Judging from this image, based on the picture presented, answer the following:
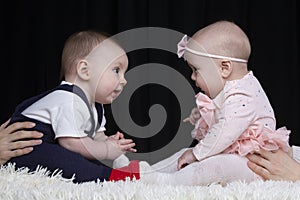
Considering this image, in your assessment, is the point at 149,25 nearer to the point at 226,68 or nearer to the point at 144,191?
the point at 226,68

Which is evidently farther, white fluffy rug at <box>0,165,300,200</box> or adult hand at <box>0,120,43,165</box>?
adult hand at <box>0,120,43,165</box>

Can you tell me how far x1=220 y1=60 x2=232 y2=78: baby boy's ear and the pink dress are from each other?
0.19 ft

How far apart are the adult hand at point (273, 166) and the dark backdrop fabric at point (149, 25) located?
1.07 m

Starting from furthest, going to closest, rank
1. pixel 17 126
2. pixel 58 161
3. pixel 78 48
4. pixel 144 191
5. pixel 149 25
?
pixel 149 25
pixel 78 48
pixel 17 126
pixel 58 161
pixel 144 191

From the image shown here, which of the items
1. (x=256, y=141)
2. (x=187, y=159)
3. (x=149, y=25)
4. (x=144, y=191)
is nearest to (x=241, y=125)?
(x=256, y=141)

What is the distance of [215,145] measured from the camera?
Answer: 153 centimetres

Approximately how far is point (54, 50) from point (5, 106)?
423 mm

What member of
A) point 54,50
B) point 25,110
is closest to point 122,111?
point 54,50

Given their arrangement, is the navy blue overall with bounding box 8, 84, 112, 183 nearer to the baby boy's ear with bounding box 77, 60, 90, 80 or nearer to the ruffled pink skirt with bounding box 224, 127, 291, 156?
the baby boy's ear with bounding box 77, 60, 90, 80

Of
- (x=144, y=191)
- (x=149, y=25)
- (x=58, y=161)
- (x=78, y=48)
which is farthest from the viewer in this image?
(x=149, y=25)

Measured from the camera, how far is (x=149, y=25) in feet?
8.33

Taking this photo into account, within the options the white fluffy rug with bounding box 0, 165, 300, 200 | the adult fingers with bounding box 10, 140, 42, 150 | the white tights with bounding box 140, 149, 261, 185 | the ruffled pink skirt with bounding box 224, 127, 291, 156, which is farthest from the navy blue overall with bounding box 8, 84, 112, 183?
the ruffled pink skirt with bounding box 224, 127, 291, 156

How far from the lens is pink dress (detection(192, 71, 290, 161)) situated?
60.0 inches

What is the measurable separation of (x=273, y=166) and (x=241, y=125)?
14cm
